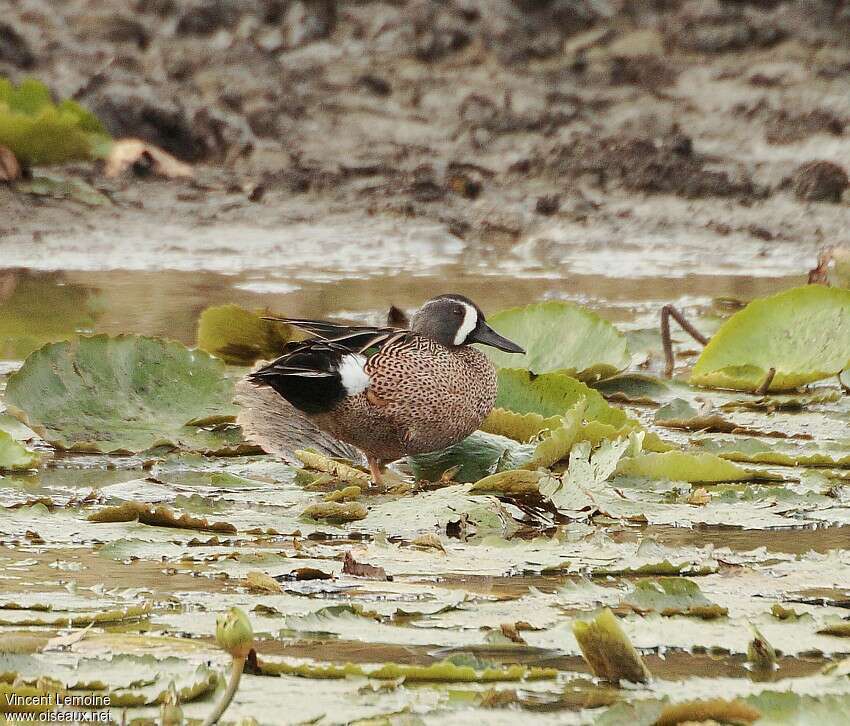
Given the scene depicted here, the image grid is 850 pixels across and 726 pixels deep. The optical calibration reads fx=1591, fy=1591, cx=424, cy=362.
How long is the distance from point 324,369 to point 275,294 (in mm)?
3717

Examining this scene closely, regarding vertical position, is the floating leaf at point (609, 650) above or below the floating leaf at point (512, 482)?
above

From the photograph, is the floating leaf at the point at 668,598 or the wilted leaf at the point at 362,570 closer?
the floating leaf at the point at 668,598

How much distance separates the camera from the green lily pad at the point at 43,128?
9.51 metres

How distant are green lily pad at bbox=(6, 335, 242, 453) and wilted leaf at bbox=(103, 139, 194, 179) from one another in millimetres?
6115

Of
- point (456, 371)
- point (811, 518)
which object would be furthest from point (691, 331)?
→ point (811, 518)

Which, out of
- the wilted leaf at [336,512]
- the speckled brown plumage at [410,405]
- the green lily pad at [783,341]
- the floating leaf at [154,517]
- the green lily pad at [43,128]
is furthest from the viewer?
the green lily pad at [43,128]

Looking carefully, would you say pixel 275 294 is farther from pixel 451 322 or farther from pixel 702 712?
pixel 702 712

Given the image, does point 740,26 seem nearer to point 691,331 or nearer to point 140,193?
point 140,193

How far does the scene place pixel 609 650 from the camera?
231cm

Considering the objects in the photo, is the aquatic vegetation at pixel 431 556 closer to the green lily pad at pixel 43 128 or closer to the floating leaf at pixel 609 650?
the floating leaf at pixel 609 650

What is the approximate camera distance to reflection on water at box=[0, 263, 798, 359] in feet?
21.3

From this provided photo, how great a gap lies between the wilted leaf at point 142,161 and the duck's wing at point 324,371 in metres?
6.61

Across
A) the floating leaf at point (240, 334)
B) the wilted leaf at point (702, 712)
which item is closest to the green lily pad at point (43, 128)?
the floating leaf at point (240, 334)

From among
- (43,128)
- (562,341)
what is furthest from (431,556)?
(43,128)
